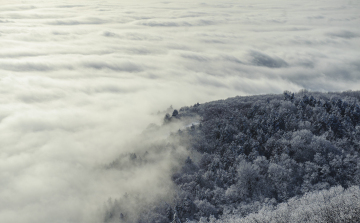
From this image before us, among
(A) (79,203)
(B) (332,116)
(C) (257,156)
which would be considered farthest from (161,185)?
(B) (332,116)

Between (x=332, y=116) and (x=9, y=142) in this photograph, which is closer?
(x=332, y=116)

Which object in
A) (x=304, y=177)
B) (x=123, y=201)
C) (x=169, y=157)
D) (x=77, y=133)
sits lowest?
(x=77, y=133)

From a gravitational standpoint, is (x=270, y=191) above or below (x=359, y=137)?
below

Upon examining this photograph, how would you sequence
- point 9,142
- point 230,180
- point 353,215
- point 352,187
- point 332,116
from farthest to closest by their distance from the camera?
point 9,142
point 332,116
point 230,180
point 352,187
point 353,215

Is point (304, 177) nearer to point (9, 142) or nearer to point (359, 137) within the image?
point (359, 137)

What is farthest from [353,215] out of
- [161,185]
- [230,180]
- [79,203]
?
[79,203]

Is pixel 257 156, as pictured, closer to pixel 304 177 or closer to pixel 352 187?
pixel 304 177

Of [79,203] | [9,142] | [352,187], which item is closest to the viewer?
[352,187]
